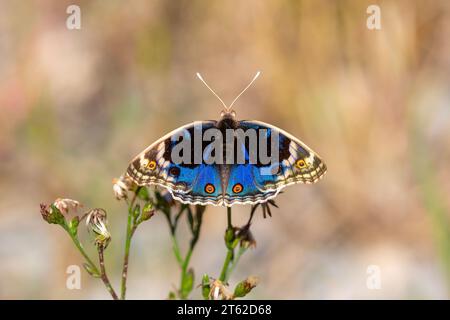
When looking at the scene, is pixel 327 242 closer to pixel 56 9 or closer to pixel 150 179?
pixel 150 179

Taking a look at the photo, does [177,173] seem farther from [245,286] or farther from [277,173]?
[245,286]

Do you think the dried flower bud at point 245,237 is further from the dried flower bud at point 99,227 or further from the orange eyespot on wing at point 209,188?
the dried flower bud at point 99,227

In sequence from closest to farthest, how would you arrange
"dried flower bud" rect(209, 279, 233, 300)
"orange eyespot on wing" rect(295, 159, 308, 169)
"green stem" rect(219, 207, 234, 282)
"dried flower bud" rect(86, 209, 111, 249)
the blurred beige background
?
"dried flower bud" rect(209, 279, 233, 300), "dried flower bud" rect(86, 209, 111, 249), "green stem" rect(219, 207, 234, 282), "orange eyespot on wing" rect(295, 159, 308, 169), the blurred beige background

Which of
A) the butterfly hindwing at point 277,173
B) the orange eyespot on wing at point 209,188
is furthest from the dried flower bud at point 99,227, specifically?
the butterfly hindwing at point 277,173

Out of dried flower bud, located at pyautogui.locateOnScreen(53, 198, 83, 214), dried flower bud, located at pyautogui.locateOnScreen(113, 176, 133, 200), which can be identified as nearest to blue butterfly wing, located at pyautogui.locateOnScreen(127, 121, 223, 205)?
dried flower bud, located at pyautogui.locateOnScreen(113, 176, 133, 200)

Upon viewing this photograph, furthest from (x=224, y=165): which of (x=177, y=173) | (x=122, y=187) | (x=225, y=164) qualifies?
(x=122, y=187)

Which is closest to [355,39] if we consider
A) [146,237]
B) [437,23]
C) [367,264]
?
[437,23]

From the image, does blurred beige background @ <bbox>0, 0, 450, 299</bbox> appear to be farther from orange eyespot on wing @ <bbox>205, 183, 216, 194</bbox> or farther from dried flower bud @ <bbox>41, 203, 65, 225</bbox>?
orange eyespot on wing @ <bbox>205, 183, 216, 194</bbox>
